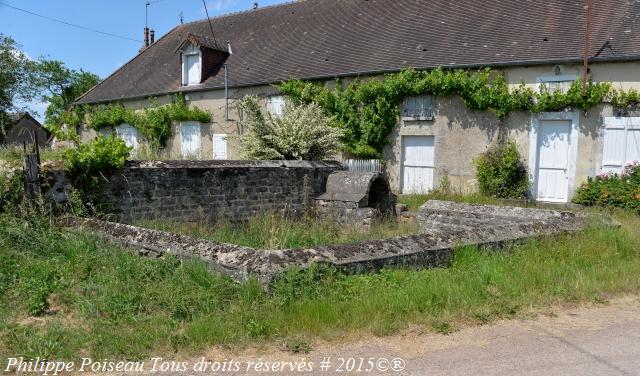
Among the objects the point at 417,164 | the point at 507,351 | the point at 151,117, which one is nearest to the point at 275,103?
the point at 417,164

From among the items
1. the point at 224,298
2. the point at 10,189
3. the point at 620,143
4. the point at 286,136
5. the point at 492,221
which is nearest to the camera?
the point at 224,298

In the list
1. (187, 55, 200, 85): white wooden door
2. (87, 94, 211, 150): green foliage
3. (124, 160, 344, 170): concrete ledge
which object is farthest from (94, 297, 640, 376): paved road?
(187, 55, 200, 85): white wooden door

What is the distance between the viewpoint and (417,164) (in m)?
15.7

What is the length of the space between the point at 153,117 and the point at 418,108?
1162 cm

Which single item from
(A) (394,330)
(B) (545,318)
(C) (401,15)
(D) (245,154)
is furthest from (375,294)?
(C) (401,15)

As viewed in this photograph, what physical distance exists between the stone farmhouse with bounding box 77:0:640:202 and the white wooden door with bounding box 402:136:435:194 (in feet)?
0.11

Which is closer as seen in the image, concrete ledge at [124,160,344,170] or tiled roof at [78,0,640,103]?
concrete ledge at [124,160,344,170]

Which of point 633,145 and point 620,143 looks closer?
point 633,145

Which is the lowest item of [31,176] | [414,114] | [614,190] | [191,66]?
[614,190]

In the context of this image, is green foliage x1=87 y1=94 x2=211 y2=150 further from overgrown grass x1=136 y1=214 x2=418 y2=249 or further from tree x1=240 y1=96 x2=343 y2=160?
overgrown grass x1=136 y1=214 x2=418 y2=249

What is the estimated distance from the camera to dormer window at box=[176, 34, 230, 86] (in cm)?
2044

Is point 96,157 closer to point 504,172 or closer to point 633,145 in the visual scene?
point 504,172

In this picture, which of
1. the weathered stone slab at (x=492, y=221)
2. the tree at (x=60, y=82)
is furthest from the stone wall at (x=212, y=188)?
the tree at (x=60, y=82)

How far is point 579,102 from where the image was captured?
1288cm
